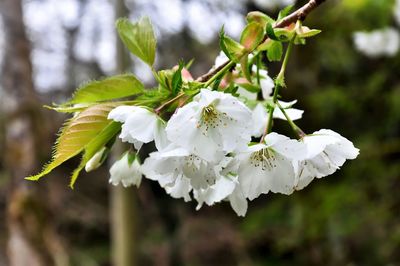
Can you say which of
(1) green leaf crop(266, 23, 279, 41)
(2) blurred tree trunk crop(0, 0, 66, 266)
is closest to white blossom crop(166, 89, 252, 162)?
(1) green leaf crop(266, 23, 279, 41)

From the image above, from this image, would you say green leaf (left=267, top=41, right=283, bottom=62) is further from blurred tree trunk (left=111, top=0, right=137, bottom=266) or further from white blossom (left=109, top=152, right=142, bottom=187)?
blurred tree trunk (left=111, top=0, right=137, bottom=266)

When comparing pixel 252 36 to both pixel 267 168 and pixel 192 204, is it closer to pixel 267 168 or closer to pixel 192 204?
pixel 267 168

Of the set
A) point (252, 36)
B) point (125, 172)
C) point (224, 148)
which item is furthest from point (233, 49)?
point (125, 172)

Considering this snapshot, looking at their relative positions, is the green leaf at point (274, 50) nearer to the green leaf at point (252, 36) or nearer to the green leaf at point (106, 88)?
the green leaf at point (252, 36)

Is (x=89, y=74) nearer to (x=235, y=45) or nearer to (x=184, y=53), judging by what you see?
(x=184, y=53)

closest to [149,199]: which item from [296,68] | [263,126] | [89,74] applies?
[296,68]

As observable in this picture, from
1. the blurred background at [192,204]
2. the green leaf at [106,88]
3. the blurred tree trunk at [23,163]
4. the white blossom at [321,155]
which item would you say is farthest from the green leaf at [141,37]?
the blurred tree trunk at [23,163]
